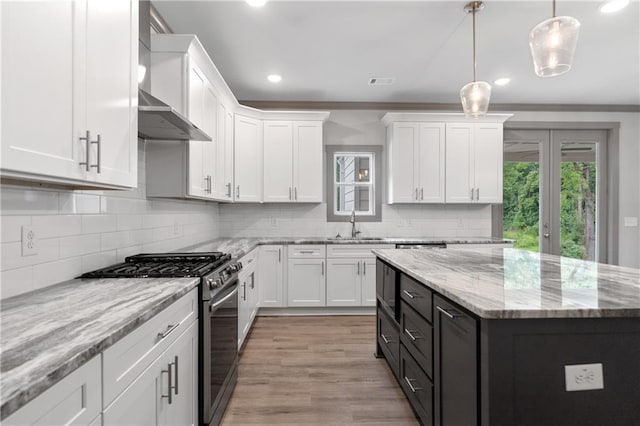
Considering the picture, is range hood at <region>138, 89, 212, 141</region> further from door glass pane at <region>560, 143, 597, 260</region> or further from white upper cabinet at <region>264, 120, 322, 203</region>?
door glass pane at <region>560, 143, 597, 260</region>

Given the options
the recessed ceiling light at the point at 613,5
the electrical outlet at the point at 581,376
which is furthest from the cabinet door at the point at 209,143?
the recessed ceiling light at the point at 613,5

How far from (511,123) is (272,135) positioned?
3.44m

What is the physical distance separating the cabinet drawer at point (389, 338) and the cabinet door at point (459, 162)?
2374 millimetres

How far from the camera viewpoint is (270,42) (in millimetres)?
3146

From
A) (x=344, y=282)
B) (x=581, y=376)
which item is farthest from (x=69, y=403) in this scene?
(x=344, y=282)

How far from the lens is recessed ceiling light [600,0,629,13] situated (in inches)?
101

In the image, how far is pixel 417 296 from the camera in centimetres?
193

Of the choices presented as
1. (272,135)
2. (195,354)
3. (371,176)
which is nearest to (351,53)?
(272,135)

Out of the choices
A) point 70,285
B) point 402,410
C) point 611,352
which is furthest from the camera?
point 402,410

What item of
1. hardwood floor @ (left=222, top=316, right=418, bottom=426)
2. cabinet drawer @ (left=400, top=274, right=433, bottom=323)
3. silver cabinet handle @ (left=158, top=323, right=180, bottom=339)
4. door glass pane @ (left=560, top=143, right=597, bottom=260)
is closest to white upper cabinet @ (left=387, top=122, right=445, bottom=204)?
hardwood floor @ (left=222, top=316, right=418, bottom=426)

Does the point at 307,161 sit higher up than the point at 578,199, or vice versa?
the point at 307,161

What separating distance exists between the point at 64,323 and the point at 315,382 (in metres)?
1.94

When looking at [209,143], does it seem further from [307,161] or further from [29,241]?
[29,241]

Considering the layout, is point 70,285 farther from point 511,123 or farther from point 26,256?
point 511,123
